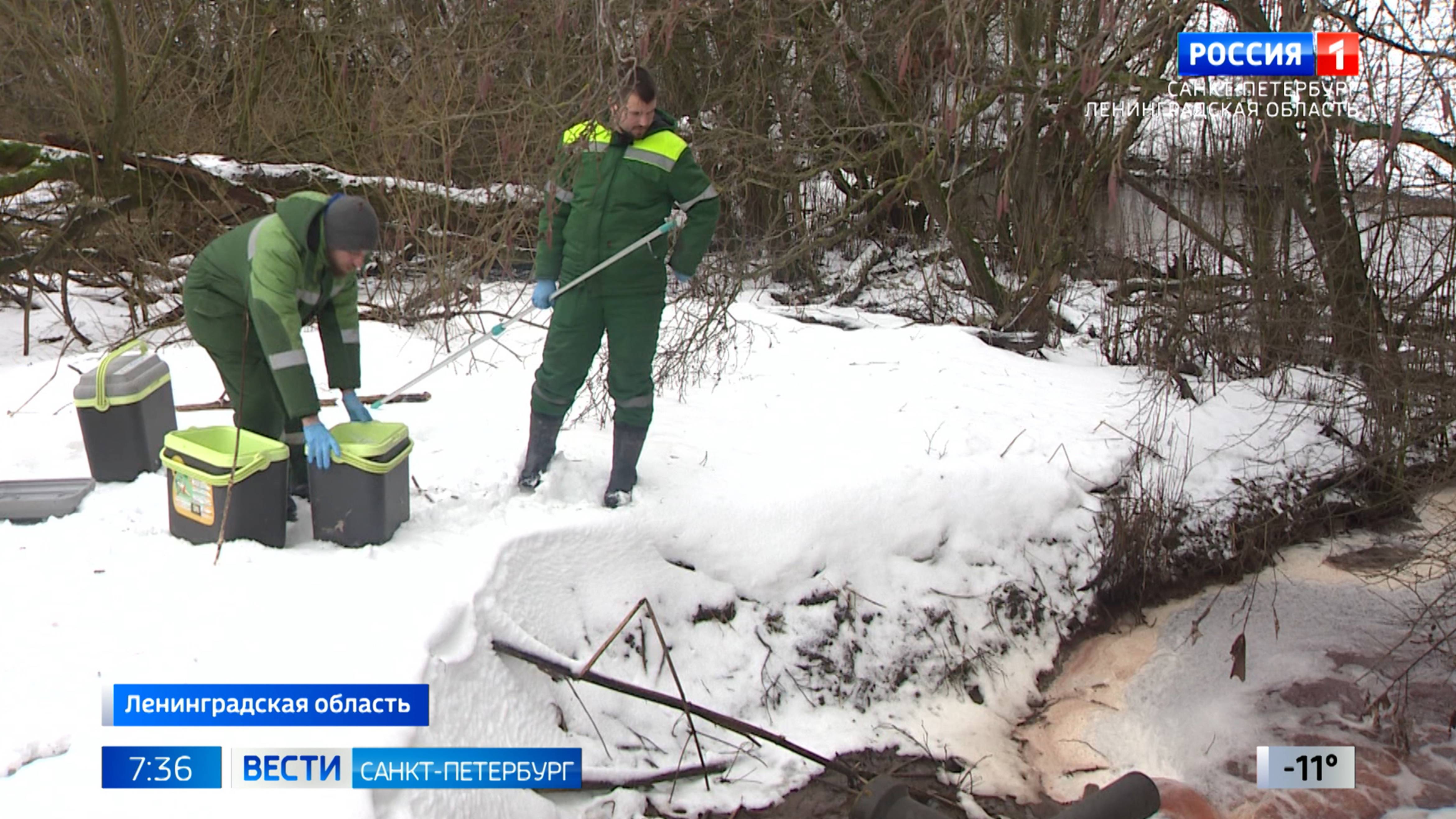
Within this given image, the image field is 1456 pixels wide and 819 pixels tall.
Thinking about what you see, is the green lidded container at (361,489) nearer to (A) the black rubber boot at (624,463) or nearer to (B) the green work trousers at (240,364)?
(B) the green work trousers at (240,364)

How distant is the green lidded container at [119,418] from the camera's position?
12.7 ft

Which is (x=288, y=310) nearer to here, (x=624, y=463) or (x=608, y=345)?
(x=608, y=345)

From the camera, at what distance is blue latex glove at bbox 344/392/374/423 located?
150 inches

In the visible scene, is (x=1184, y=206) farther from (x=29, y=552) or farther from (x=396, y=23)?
(x=29, y=552)

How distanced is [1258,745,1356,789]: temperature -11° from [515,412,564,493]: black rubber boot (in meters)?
2.90

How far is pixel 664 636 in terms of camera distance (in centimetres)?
398

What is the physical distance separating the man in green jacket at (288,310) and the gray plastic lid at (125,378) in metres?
0.32

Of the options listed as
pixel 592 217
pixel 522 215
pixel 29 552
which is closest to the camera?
pixel 29 552

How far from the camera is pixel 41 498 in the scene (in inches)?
145

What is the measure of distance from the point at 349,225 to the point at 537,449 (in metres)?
1.17

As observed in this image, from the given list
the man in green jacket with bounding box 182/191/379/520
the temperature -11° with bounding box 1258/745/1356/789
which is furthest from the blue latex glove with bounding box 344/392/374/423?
the temperature -11° with bounding box 1258/745/1356/789

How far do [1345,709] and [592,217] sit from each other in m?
3.53

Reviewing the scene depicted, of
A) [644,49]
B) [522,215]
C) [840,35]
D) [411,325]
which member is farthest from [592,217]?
[411,325]

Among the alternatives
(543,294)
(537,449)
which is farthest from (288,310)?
(537,449)
